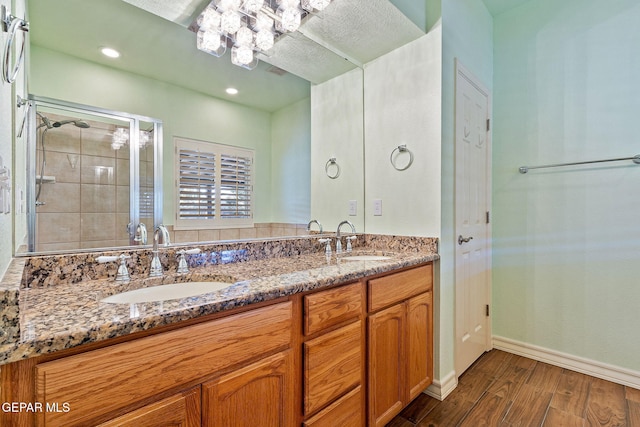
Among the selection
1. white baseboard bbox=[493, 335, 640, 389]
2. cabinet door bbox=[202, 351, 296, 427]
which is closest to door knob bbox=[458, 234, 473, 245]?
white baseboard bbox=[493, 335, 640, 389]

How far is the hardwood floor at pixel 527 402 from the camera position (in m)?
1.57

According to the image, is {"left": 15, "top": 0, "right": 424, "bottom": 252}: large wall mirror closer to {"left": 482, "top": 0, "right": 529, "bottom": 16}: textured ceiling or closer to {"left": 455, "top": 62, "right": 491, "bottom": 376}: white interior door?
{"left": 455, "top": 62, "right": 491, "bottom": 376}: white interior door

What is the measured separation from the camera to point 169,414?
726 millimetres

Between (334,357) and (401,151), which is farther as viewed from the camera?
(401,151)

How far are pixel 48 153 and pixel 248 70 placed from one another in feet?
3.19

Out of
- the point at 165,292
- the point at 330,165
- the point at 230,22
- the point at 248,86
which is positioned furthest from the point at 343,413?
the point at 230,22

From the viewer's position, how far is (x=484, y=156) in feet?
7.63

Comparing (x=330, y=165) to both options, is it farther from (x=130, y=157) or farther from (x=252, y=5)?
(x=130, y=157)

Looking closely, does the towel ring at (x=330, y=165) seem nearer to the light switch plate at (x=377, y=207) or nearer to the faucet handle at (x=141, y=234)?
the light switch plate at (x=377, y=207)

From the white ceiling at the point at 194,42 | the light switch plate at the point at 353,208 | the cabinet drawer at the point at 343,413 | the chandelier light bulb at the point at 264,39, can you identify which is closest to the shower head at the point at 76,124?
the white ceiling at the point at 194,42

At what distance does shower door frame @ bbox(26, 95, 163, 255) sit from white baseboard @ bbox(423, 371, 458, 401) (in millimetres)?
1745

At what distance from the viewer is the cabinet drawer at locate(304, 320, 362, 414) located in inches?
42.2

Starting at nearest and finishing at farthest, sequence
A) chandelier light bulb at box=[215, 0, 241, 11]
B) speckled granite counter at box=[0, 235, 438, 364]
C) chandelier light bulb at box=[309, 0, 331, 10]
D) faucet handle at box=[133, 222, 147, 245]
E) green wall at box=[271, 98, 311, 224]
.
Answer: speckled granite counter at box=[0, 235, 438, 364]
faucet handle at box=[133, 222, 147, 245]
chandelier light bulb at box=[215, 0, 241, 11]
chandelier light bulb at box=[309, 0, 331, 10]
green wall at box=[271, 98, 311, 224]

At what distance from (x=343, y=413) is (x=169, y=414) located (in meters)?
0.74
